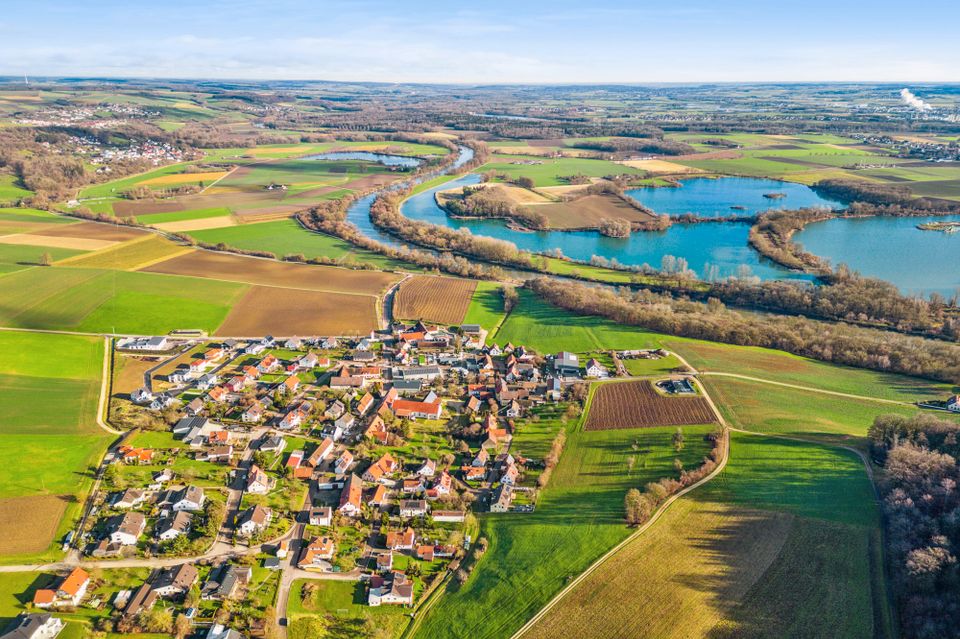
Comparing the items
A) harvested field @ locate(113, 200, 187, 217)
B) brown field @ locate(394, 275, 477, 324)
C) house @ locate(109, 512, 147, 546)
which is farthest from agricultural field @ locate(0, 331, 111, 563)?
harvested field @ locate(113, 200, 187, 217)

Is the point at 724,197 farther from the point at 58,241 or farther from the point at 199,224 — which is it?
the point at 58,241

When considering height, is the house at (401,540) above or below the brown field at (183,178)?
below

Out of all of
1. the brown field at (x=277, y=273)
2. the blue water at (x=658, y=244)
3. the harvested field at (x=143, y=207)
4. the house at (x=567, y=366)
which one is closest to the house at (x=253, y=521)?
the house at (x=567, y=366)

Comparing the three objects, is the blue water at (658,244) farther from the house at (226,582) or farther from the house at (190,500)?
the house at (226,582)

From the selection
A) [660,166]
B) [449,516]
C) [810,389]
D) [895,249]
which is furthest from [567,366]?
[660,166]

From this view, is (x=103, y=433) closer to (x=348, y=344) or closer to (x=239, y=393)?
(x=239, y=393)

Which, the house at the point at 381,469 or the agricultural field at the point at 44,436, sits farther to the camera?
the house at the point at 381,469

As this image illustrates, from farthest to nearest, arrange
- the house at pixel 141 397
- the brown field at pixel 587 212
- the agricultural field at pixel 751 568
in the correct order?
the brown field at pixel 587 212 → the house at pixel 141 397 → the agricultural field at pixel 751 568
